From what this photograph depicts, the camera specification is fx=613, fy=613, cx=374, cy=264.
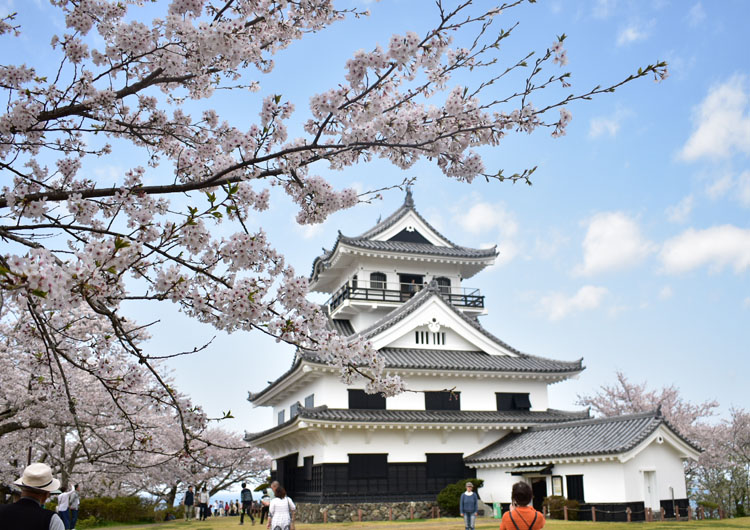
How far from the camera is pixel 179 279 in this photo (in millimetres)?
5012

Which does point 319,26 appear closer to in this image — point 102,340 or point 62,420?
point 102,340

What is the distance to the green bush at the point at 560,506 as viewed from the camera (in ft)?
64.2

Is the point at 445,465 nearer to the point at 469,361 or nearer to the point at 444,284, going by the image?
the point at 469,361

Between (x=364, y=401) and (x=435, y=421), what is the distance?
9.48 ft

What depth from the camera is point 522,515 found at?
5.64 m

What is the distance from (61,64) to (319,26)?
2.65m

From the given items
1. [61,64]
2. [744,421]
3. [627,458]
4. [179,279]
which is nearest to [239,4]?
[61,64]

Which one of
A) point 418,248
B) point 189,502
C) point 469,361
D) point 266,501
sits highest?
point 418,248

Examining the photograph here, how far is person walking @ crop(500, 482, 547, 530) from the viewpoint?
5621mm

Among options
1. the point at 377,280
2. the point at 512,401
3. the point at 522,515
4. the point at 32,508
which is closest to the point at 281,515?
the point at 522,515

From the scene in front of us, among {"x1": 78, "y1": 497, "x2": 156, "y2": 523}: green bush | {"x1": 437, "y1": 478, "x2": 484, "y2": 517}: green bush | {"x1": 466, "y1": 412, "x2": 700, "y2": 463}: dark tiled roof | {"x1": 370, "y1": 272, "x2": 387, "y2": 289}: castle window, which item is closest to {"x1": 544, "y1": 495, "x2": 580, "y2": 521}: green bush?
{"x1": 466, "y1": 412, "x2": 700, "y2": 463}: dark tiled roof

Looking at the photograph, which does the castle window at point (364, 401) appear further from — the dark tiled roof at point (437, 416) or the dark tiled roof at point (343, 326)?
the dark tiled roof at point (343, 326)

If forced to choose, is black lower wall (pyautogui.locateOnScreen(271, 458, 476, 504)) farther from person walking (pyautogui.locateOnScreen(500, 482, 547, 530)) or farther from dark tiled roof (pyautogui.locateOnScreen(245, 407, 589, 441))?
person walking (pyautogui.locateOnScreen(500, 482, 547, 530))

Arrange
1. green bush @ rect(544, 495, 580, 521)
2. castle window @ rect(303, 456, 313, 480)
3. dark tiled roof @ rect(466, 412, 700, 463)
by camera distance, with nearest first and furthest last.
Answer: dark tiled roof @ rect(466, 412, 700, 463), green bush @ rect(544, 495, 580, 521), castle window @ rect(303, 456, 313, 480)
